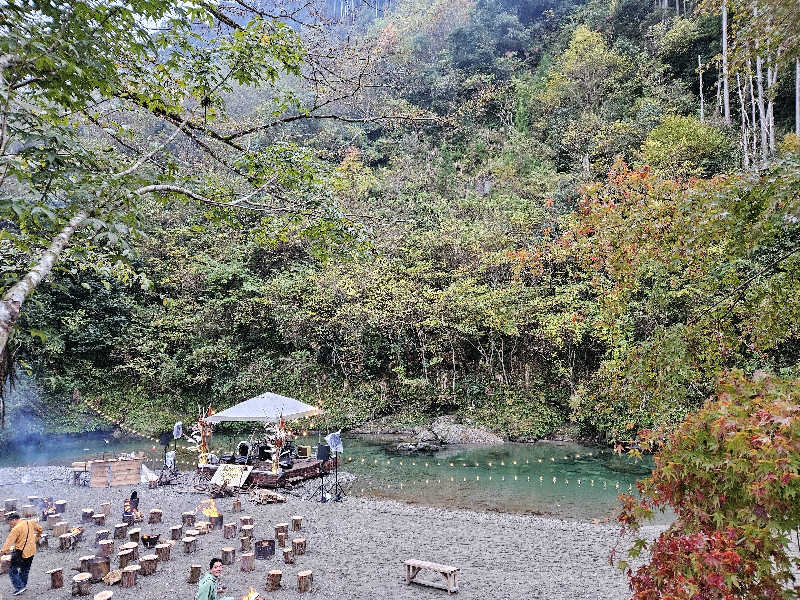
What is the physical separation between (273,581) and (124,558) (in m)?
2.19

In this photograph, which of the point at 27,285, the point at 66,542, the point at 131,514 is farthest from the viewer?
the point at 131,514

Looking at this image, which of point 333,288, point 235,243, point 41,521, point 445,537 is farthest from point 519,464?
point 235,243

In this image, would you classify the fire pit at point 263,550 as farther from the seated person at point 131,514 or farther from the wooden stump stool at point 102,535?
the seated person at point 131,514

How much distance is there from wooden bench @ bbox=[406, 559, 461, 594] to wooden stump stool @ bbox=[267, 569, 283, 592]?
1.64 m

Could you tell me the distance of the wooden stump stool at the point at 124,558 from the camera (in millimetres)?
6477

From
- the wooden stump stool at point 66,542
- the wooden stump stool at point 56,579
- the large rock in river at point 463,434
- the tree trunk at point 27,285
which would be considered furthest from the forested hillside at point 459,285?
the tree trunk at point 27,285

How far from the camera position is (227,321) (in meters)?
20.0

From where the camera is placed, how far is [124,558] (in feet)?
21.4

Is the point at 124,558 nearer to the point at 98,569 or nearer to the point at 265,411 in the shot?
the point at 98,569

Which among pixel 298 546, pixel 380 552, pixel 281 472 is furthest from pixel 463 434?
pixel 298 546

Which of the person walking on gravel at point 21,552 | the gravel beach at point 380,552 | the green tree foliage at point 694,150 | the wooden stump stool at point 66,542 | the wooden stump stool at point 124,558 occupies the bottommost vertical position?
the gravel beach at point 380,552

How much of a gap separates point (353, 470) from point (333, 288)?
7.50m

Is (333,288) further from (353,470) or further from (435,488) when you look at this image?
(435,488)

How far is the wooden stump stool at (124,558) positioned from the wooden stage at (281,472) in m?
4.46
